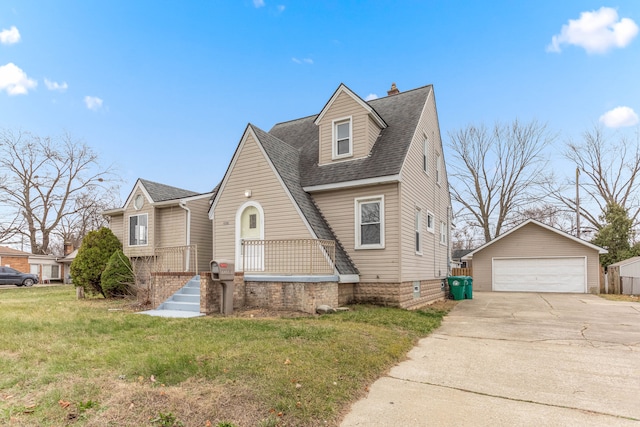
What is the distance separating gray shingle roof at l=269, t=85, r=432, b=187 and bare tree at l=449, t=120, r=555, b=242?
21220 millimetres

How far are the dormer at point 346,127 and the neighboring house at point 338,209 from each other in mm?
32

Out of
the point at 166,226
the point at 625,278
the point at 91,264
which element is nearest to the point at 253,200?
the point at 166,226

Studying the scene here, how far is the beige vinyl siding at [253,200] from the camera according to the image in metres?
A: 11.0

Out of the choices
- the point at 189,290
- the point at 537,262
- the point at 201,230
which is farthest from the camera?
the point at 537,262

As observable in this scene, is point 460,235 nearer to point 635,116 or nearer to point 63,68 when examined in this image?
point 635,116

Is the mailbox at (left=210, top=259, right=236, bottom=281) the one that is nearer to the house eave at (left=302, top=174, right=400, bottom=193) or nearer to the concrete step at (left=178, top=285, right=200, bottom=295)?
the concrete step at (left=178, top=285, right=200, bottom=295)

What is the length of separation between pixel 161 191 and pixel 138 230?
2.06 meters

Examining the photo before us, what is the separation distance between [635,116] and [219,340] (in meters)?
35.9

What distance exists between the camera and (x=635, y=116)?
94.8 ft

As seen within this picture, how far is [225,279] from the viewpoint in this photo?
9297 millimetres

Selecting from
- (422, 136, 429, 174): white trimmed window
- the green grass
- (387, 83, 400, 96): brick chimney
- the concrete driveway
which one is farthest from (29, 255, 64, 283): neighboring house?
the concrete driveway

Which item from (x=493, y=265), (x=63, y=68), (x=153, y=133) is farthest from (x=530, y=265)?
(x=63, y=68)

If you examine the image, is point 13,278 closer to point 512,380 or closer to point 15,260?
point 15,260

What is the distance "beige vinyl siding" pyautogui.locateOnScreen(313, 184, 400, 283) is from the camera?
10758mm
